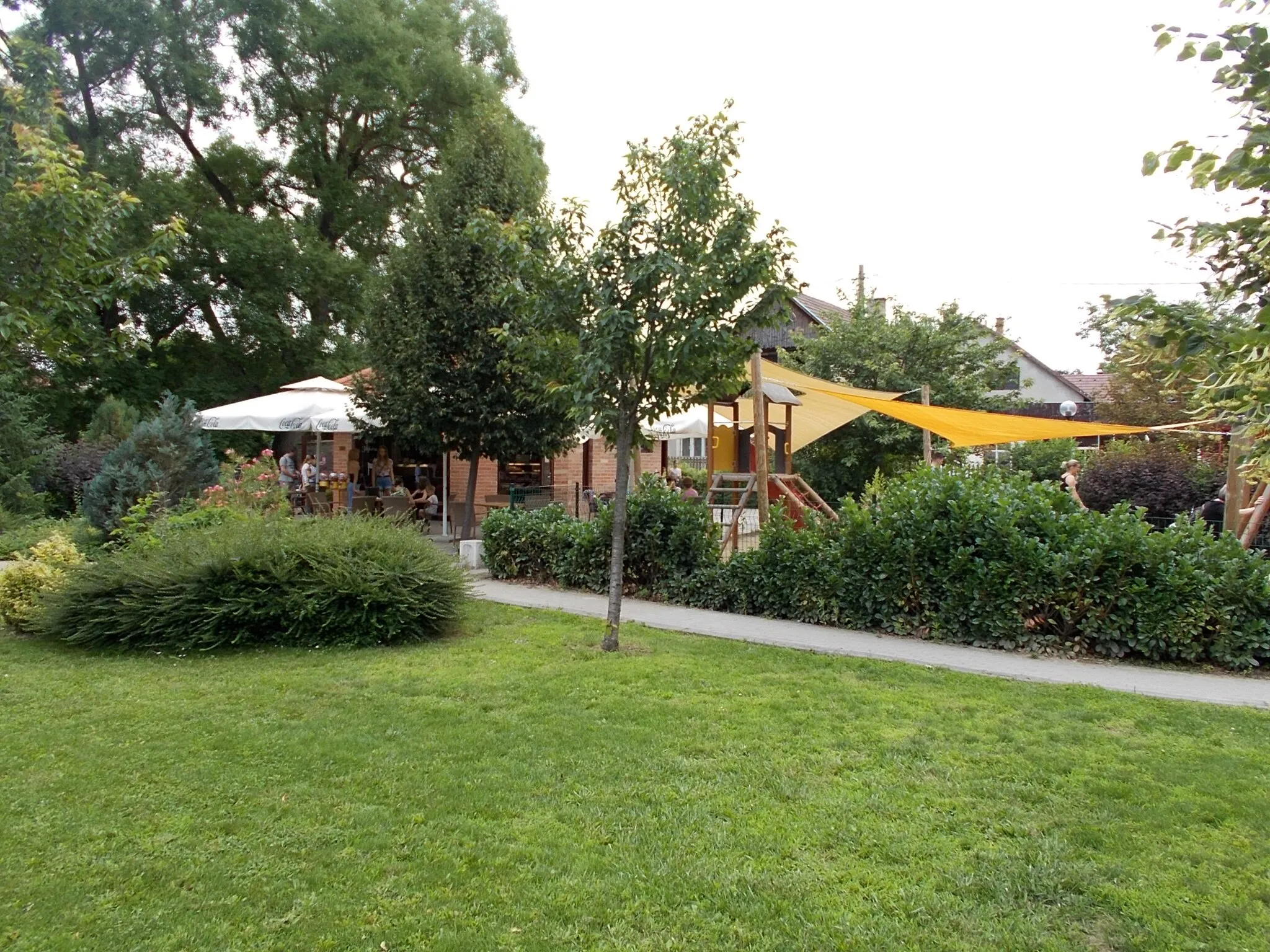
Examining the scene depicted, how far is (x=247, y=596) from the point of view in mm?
6953

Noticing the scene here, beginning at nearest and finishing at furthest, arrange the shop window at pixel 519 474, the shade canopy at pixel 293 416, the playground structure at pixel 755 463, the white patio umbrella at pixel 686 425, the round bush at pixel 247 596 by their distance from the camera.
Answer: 1. the round bush at pixel 247 596
2. the playground structure at pixel 755 463
3. the shade canopy at pixel 293 416
4. the white patio umbrella at pixel 686 425
5. the shop window at pixel 519 474

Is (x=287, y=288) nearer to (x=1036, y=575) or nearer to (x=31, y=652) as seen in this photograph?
(x=31, y=652)

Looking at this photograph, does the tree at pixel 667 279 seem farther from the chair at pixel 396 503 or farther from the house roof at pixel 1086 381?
the house roof at pixel 1086 381

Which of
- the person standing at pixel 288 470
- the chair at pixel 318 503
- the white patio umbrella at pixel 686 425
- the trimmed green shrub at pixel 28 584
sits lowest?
the trimmed green shrub at pixel 28 584

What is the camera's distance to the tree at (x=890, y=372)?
16.8m

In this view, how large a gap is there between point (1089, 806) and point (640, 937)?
228cm

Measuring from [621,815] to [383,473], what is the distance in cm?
1362

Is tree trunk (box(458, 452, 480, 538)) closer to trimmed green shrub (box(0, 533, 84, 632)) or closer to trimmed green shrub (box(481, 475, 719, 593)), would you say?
trimmed green shrub (box(481, 475, 719, 593))

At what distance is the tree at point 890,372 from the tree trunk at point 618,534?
1030cm

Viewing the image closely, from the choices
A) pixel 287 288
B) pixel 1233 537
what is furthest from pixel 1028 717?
pixel 287 288

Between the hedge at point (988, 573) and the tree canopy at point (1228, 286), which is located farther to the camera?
the hedge at point (988, 573)

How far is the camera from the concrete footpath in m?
5.82

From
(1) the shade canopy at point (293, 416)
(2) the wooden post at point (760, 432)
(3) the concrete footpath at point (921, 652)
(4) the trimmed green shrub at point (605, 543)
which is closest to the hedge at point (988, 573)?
(4) the trimmed green shrub at point (605, 543)

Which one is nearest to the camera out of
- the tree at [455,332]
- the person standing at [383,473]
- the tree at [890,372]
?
the tree at [455,332]
